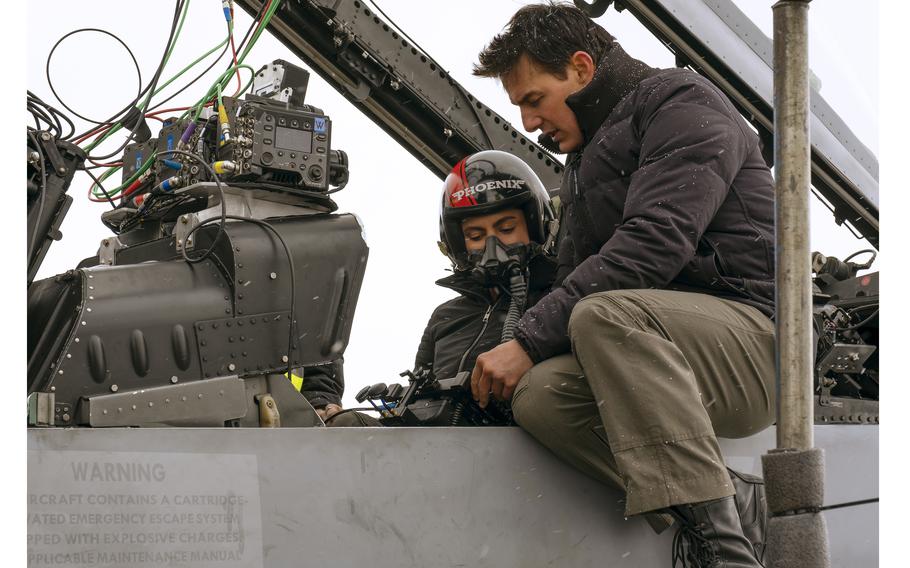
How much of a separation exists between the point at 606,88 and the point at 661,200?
1.51 feet

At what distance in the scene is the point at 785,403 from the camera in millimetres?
1460

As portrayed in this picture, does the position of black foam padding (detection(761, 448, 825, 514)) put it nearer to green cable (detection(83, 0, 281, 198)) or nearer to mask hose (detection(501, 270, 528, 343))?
mask hose (detection(501, 270, 528, 343))

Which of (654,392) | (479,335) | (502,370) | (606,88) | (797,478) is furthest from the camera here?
(479,335)

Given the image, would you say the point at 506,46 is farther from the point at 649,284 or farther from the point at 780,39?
the point at 780,39

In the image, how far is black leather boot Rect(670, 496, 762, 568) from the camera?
2.11 metres

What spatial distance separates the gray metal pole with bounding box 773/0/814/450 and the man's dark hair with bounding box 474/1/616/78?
127cm

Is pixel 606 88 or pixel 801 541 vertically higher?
pixel 606 88

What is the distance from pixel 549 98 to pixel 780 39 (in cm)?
127

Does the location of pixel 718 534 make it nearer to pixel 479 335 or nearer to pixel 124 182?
pixel 479 335

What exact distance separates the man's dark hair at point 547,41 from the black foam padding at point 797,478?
1556mm

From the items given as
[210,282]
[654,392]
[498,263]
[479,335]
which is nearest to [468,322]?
[479,335]

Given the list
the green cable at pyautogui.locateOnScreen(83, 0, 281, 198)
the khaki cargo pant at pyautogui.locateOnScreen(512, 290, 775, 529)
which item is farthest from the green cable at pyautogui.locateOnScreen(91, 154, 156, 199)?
the khaki cargo pant at pyautogui.locateOnScreen(512, 290, 775, 529)

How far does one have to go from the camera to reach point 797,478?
1.43 m

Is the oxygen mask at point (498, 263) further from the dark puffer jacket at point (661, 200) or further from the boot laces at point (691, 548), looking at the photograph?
the boot laces at point (691, 548)
